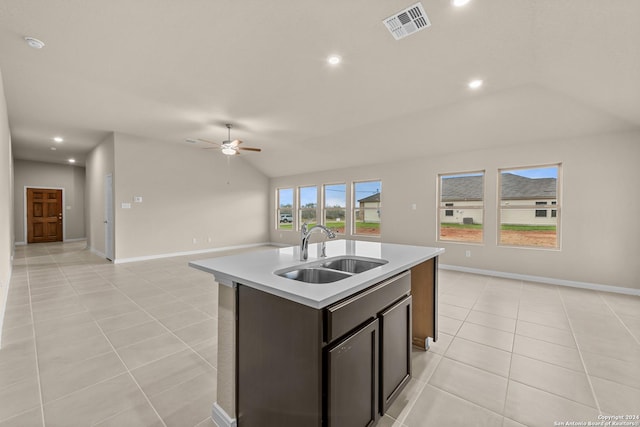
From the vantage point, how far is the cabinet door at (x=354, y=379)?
1.11 m

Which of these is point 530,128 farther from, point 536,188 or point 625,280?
point 625,280

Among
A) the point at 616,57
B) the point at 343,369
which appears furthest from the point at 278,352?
the point at 616,57

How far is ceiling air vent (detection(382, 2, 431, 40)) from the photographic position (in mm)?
2086

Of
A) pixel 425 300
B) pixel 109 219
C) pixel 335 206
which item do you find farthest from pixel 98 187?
pixel 425 300

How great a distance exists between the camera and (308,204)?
8.27 m

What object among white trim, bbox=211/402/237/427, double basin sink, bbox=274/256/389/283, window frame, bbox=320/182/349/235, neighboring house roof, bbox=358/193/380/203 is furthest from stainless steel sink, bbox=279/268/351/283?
window frame, bbox=320/182/349/235

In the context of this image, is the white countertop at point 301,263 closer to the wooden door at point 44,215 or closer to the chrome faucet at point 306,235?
the chrome faucet at point 306,235

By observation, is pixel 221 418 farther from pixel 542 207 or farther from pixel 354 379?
pixel 542 207

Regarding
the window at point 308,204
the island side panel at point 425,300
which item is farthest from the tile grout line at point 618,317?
the window at point 308,204

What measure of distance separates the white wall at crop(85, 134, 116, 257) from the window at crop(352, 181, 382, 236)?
18.6 feet

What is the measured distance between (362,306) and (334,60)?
2567 millimetres

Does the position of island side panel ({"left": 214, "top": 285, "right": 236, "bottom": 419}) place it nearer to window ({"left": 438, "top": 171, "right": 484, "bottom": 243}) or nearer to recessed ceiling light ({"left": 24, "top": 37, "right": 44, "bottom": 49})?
recessed ceiling light ({"left": 24, "top": 37, "right": 44, "bottom": 49})

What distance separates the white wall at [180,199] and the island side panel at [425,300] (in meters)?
6.24

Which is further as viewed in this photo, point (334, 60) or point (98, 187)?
point (98, 187)
